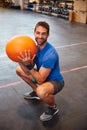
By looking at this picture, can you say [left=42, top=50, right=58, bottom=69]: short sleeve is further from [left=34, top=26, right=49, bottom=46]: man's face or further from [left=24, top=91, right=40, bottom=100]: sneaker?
[left=24, top=91, right=40, bottom=100]: sneaker

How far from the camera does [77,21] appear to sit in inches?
438

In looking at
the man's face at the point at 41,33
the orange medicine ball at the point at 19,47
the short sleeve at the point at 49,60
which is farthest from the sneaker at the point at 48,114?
the man's face at the point at 41,33

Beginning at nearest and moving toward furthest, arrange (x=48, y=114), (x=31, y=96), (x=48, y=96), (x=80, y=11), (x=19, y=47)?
(x=19, y=47) < (x=48, y=96) < (x=48, y=114) < (x=31, y=96) < (x=80, y=11)

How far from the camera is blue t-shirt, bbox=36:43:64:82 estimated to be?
93.4 inches

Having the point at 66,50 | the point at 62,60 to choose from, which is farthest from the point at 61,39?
the point at 62,60

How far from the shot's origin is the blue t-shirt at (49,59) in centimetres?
237

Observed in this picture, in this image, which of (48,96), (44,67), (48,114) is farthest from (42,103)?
(44,67)

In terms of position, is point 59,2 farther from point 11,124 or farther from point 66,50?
point 11,124

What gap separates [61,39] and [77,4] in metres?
4.71

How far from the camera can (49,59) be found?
237 centimetres

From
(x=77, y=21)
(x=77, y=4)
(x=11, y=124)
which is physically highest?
(x=77, y=4)

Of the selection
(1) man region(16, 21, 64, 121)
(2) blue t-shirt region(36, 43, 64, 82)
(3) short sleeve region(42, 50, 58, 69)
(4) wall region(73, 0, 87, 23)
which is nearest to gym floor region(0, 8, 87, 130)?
(1) man region(16, 21, 64, 121)

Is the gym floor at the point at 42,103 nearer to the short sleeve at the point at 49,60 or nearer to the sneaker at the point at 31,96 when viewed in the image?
the sneaker at the point at 31,96

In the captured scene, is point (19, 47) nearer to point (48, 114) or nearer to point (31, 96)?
point (48, 114)
